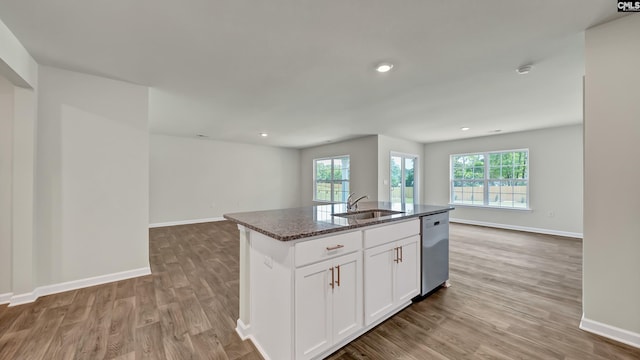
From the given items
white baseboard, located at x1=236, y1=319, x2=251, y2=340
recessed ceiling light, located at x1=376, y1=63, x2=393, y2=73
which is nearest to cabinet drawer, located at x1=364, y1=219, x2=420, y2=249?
white baseboard, located at x1=236, y1=319, x2=251, y2=340

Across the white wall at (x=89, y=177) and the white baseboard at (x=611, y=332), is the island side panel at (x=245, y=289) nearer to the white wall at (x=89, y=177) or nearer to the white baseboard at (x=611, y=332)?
the white wall at (x=89, y=177)

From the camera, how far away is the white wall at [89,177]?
2588 mm

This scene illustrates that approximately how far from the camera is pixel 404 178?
7.17m

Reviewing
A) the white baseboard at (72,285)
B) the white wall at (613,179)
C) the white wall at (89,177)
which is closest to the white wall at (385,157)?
the white wall at (613,179)

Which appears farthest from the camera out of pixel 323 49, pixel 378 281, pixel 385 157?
pixel 385 157

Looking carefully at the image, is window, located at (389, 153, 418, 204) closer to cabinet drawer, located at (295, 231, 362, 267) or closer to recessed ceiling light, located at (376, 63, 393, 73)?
recessed ceiling light, located at (376, 63, 393, 73)

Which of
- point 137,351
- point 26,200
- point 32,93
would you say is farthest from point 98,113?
point 137,351

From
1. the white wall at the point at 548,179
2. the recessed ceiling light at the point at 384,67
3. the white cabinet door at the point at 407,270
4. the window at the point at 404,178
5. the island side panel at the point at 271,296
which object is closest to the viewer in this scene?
the island side panel at the point at 271,296

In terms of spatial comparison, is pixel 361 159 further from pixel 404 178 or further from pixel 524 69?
pixel 524 69

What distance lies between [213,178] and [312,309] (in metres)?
6.45

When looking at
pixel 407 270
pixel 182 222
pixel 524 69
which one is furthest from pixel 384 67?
pixel 182 222

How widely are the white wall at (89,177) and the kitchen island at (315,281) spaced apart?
77.3 inches

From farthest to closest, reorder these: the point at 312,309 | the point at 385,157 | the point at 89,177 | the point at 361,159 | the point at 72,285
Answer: the point at 361,159 < the point at 385,157 < the point at 89,177 < the point at 72,285 < the point at 312,309

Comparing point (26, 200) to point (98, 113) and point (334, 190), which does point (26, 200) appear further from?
point (334, 190)
